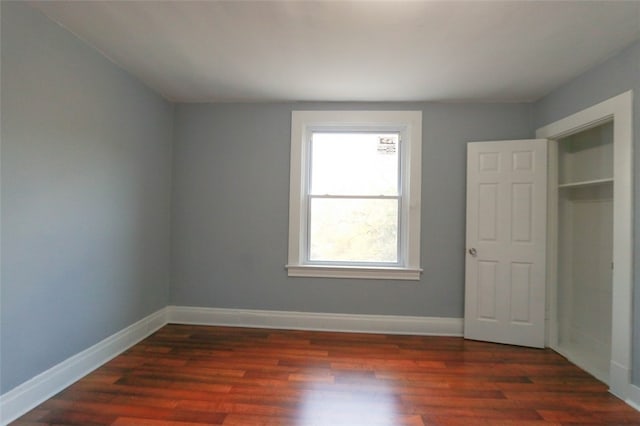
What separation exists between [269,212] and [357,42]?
1.89 meters

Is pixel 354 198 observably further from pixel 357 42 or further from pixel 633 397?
pixel 633 397

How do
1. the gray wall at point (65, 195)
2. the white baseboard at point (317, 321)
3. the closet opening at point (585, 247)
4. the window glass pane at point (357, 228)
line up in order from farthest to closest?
the window glass pane at point (357, 228)
the white baseboard at point (317, 321)
the closet opening at point (585, 247)
the gray wall at point (65, 195)

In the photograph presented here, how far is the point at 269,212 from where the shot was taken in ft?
11.2

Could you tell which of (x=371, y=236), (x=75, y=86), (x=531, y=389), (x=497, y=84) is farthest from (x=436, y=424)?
(x=75, y=86)

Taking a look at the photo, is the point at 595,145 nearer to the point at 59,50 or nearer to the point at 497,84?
the point at 497,84

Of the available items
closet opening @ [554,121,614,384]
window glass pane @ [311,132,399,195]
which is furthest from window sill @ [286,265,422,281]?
closet opening @ [554,121,614,384]

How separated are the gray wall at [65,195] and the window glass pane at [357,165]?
1.80 meters

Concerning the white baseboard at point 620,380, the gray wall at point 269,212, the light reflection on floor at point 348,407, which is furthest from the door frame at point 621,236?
the light reflection on floor at point 348,407

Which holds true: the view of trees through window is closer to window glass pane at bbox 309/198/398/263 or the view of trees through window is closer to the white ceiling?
window glass pane at bbox 309/198/398/263

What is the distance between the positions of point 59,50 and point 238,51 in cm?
116

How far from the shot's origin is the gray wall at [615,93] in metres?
2.11

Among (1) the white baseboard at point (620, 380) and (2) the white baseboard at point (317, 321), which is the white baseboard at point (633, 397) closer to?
(1) the white baseboard at point (620, 380)

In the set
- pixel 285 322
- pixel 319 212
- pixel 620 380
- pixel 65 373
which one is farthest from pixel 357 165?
pixel 65 373

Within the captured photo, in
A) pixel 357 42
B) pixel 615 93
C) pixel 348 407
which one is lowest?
pixel 348 407
